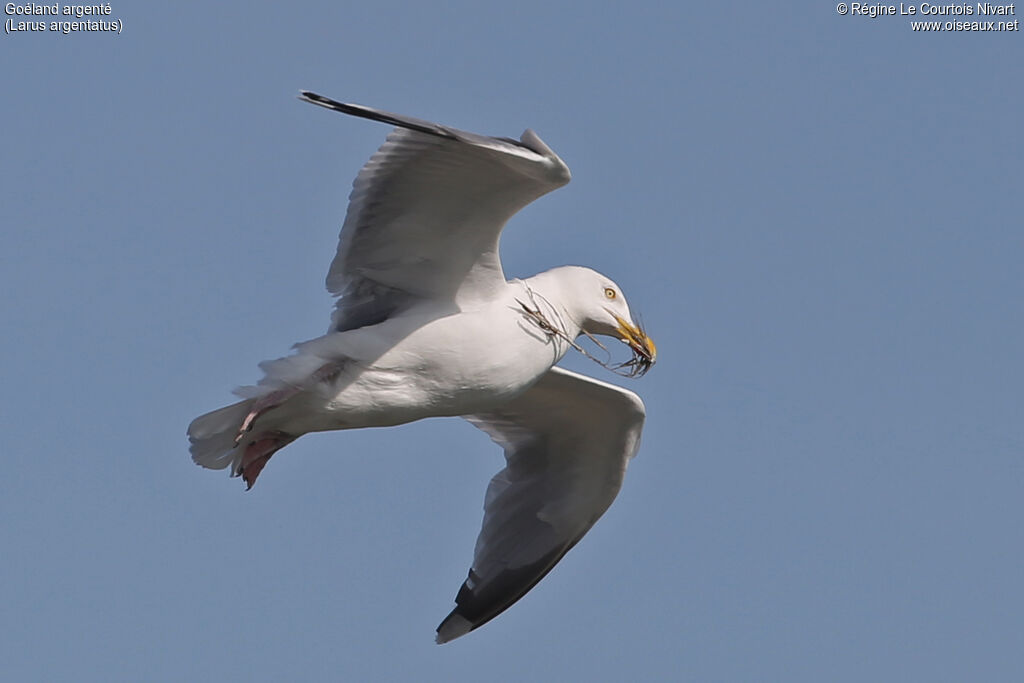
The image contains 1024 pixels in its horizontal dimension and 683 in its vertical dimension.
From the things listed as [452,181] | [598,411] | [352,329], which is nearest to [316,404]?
[352,329]

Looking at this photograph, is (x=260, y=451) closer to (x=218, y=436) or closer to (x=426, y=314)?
(x=218, y=436)

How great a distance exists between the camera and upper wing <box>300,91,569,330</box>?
33.1 feet

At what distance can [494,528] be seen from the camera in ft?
43.3

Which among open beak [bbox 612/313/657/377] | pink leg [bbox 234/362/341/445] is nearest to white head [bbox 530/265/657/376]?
open beak [bbox 612/313/657/377]

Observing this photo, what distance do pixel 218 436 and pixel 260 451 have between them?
0.43 m

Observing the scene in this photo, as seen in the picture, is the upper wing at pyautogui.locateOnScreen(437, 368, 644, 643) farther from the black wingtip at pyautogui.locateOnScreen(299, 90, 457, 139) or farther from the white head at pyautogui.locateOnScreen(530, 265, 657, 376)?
the black wingtip at pyautogui.locateOnScreen(299, 90, 457, 139)

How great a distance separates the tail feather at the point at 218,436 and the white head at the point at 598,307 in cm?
211

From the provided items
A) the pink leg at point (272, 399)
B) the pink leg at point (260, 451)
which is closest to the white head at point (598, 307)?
the pink leg at point (272, 399)

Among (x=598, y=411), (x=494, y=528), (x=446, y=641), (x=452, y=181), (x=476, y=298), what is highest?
(x=452, y=181)

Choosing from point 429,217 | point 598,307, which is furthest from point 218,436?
point 598,307

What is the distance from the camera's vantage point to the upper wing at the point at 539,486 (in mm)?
12656

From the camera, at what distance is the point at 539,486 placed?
516 inches

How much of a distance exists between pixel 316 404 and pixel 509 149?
2.06 m

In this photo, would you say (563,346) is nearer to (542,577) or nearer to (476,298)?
(476,298)
